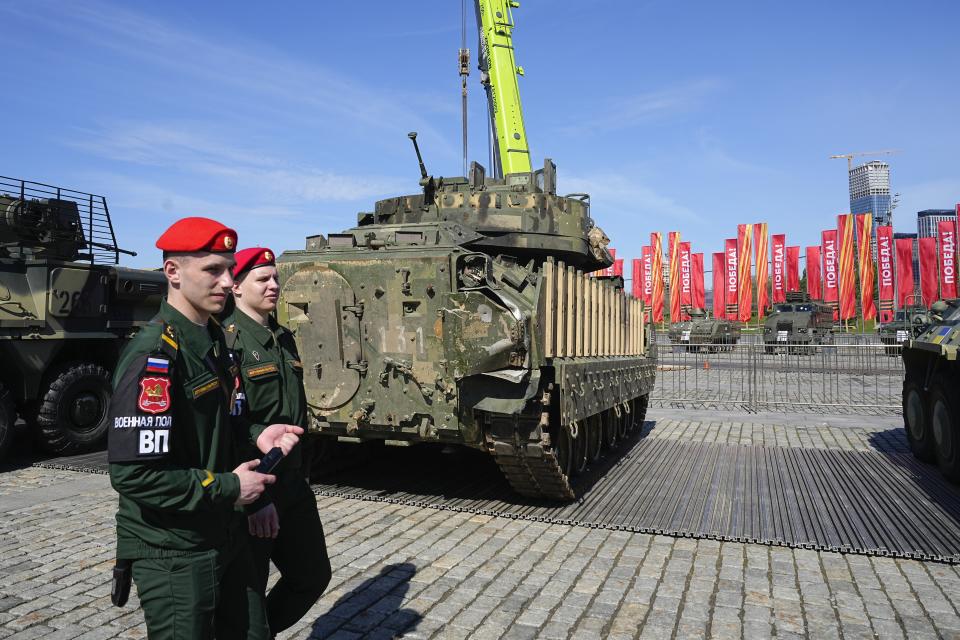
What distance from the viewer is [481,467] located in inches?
338

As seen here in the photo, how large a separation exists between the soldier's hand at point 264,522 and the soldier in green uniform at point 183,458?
0.81ft

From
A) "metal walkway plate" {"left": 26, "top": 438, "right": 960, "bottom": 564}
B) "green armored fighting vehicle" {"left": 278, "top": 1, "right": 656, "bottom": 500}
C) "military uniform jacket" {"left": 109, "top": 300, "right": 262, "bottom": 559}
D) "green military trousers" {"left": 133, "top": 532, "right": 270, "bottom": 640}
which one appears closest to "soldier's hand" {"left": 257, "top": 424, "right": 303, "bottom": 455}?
"military uniform jacket" {"left": 109, "top": 300, "right": 262, "bottom": 559}

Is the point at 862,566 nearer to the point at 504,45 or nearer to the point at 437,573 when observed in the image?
the point at 437,573

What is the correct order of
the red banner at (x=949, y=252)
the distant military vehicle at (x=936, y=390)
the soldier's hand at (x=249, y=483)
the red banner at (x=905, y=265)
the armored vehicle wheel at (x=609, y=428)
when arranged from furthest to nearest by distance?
the red banner at (x=905, y=265) → the red banner at (x=949, y=252) → the armored vehicle wheel at (x=609, y=428) → the distant military vehicle at (x=936, y=390) → the soldier's hand at (x=249, y=483)

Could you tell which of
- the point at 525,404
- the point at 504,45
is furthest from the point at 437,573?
the point at 504,45

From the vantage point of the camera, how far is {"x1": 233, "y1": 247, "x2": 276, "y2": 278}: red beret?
3.23 m

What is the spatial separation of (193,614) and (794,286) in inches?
1449

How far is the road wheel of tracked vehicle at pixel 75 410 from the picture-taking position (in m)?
8.84

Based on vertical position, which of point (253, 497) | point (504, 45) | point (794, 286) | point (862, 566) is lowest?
point (862, 566)

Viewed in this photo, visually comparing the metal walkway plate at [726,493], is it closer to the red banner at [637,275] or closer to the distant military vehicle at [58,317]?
the distant military vehicle at [58,317]

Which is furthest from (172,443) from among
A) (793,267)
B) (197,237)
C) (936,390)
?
(793,267)

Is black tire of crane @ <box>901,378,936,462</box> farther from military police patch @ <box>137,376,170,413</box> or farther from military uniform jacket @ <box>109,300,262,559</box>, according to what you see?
military police patch @ <box>137,376,170,413</box>

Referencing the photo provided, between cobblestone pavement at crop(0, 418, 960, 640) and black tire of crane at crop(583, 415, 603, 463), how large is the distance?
214cm

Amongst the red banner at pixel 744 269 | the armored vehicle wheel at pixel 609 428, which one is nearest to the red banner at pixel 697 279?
the red banner at pixel 744 269
